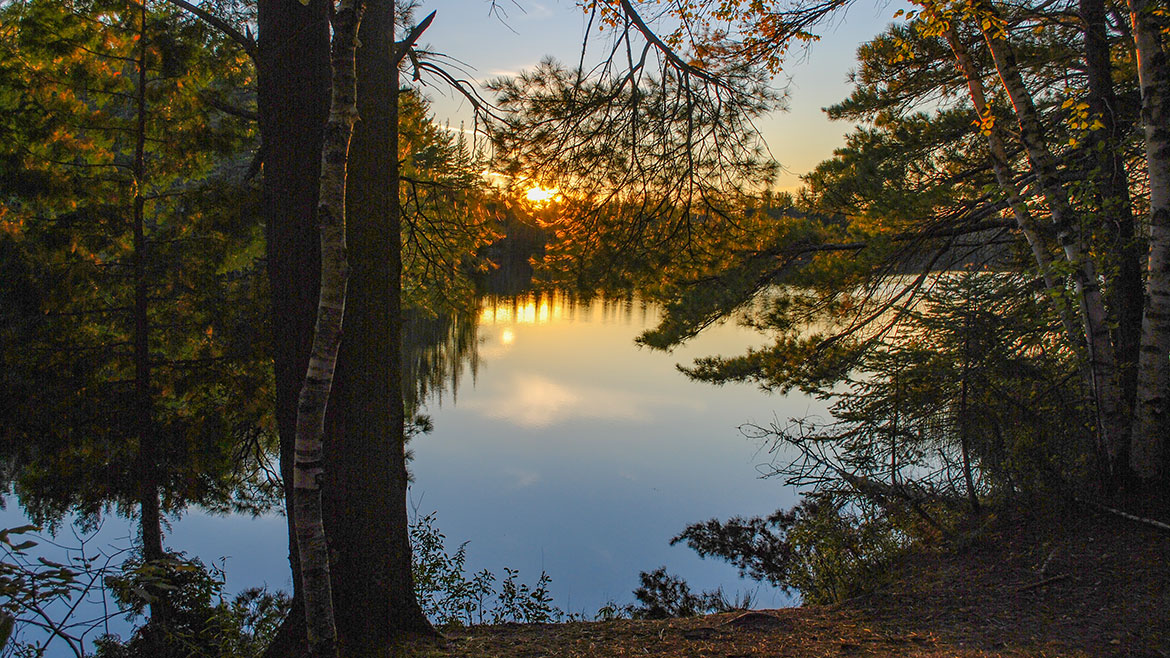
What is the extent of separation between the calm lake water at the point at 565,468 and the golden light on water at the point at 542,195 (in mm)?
1644

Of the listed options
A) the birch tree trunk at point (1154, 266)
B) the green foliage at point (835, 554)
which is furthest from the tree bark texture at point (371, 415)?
the birch tree trunk at point (1154, 266)

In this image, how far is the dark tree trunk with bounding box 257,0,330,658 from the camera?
311cm

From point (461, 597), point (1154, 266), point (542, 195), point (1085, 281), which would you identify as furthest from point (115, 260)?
point (1154, 266)

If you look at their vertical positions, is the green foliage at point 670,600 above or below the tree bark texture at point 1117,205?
below

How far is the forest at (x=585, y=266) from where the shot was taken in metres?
3.25

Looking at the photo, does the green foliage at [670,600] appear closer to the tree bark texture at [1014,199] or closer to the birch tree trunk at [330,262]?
the tree bark texture at [1014,199]

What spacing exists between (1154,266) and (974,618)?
236 centimetres

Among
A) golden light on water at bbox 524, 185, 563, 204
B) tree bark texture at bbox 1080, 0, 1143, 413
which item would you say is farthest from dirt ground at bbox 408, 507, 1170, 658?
golden light on water at bbox 524, 185, 563, 204

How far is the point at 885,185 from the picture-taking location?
571cm

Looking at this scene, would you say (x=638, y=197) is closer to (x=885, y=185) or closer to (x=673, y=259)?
(x=673, y=259)

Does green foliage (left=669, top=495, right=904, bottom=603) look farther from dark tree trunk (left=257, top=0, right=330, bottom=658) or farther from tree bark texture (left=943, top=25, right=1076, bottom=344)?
dark tree trunk (left=257, top=0, right=330, bottom=658)

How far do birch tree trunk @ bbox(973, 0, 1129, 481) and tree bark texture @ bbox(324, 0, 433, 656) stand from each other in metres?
3.73

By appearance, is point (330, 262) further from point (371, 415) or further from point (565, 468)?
point (565, 468)

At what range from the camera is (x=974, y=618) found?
11.3 feet
